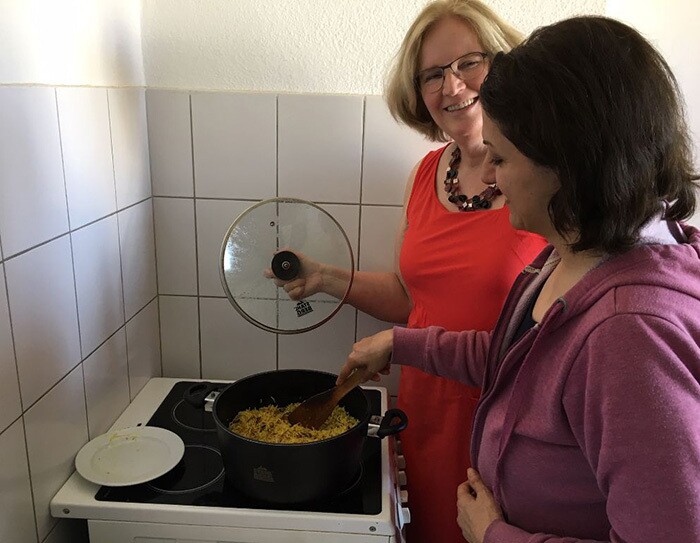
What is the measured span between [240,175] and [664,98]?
95 centimetres

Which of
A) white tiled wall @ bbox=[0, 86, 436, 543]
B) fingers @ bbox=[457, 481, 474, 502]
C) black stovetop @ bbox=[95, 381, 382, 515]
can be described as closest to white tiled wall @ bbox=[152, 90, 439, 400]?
white tiled wall @ bbox=[0, 86, 436, 543]

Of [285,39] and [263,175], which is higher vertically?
[285,39]

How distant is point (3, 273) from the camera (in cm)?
84

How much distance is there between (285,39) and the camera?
131 cm

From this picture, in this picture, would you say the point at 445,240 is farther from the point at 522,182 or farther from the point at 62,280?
the point at 62,280

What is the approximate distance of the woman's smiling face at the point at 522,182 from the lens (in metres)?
0.66

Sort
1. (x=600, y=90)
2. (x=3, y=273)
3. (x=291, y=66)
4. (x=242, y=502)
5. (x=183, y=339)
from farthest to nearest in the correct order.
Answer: (x=183, y=339) < (x=291, y=66) < (x=242, y=502) < (x=3, y=273) < (x=600, y=90)

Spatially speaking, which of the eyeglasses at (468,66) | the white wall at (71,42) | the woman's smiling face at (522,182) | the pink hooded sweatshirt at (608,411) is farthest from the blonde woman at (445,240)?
the white wall at (71,42)

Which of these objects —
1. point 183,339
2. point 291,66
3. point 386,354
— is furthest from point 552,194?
point 183,339

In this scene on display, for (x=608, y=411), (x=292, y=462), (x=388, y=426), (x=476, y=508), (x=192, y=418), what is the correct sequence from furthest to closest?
(x=192, y=418) < (x=388, y=426) < (x=292, y=462) < (x=476, y=508) < (x=608, y=411)

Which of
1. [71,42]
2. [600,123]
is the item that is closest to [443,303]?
[600,123]

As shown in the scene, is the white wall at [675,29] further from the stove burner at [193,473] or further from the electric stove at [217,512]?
the stove burner at [193,473]

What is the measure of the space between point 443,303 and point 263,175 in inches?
20.1

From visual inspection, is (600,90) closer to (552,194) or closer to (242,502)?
(552,194)
